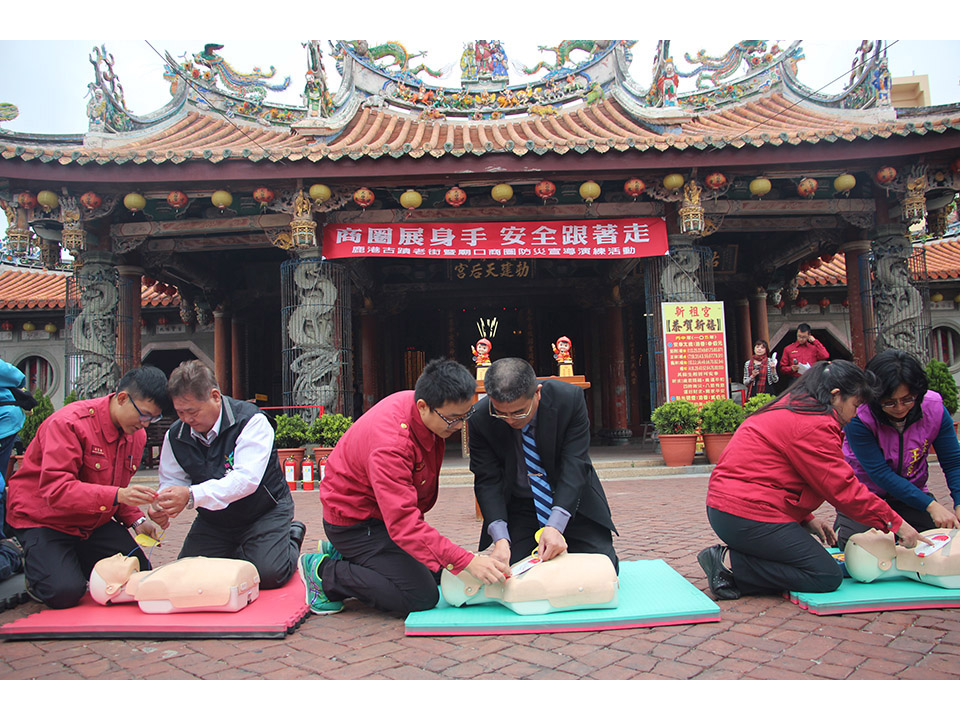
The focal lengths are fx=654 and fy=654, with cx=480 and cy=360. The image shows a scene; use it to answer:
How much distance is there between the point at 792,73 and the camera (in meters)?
10.9

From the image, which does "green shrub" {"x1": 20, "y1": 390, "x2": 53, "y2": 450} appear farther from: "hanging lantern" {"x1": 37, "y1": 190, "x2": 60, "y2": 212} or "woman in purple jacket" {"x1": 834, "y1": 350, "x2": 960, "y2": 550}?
"woman in purple jacket" {"x1": 834, "y1": 350, "x2": 960, "y2": 550}

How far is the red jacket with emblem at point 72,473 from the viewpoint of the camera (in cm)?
304

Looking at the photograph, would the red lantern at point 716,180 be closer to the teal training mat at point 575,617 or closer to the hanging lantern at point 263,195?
the hanging lantern at point 263,195

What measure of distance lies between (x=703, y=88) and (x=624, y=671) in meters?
11.0

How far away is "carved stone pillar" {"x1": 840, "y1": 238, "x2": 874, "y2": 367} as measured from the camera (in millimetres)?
9766

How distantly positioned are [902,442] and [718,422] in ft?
16.6

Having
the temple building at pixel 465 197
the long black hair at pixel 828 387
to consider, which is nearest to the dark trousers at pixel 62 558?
the long black hair at pixel 828 387

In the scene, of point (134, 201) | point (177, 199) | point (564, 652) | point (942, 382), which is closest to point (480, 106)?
point (177, 199)

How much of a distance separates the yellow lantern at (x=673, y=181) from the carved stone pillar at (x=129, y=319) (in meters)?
7.77

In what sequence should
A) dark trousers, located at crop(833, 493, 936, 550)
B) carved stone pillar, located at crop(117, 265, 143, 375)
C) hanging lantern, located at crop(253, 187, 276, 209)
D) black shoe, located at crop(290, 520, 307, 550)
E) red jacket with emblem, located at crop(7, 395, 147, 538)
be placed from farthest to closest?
carved stone pillar, located at crop(117, 265, 143, 375)
hanging lantern, located at crop(253, 187, 276, 209)
black shoe, located at crop(290, 520, 307, 550)
dark trousers, located at crop(833, 493, 936, 550)
red jacket with emblem, located at crop(7, 395, 147, 538)

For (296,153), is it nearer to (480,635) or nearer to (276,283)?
(276,283)

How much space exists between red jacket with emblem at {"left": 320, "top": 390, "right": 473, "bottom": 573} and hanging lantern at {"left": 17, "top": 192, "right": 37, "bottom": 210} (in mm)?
7892

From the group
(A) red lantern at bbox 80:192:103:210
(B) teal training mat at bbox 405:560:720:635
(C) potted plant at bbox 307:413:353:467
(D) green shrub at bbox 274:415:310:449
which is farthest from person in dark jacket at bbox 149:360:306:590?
(A) red lantern at bbox 80:192:103:210

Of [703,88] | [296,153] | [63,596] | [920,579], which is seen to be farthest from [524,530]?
[703,88]
